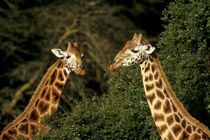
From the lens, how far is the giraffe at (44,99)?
10.1m

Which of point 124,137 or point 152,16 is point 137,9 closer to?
point 152,16

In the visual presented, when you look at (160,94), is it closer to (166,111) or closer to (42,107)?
(166,111)

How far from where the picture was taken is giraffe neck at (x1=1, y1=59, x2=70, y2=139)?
10109mm

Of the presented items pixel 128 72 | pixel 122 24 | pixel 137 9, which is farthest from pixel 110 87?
pixel 137 9

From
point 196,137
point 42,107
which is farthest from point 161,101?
point 42,107

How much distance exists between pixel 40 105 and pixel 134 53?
7.59 feet

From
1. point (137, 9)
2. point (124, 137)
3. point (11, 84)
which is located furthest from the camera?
point (137, 9)

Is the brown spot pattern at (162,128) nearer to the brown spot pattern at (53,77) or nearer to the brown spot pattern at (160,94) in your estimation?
the brown spot pattern at (160,94)

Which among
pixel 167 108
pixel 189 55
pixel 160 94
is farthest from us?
pixel 189 55

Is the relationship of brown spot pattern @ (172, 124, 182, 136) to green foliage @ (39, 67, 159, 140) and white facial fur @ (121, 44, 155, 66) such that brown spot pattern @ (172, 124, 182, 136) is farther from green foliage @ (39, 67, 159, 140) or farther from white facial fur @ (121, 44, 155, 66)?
green foliage @ (39, 67, 159, 140)

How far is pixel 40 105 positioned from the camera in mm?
10383

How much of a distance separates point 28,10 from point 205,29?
458 inches

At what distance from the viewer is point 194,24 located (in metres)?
11.3

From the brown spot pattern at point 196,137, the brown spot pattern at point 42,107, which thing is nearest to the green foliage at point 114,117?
the brown spot pattern at point 42,107
